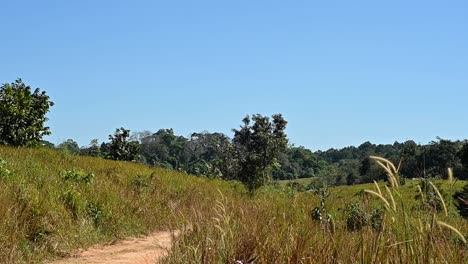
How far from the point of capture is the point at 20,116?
24.3m

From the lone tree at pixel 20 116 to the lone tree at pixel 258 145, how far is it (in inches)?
1733

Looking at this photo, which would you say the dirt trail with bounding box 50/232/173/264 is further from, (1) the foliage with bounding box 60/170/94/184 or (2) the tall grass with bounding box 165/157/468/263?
(1) the foliage with bounding box 60/170/94/184

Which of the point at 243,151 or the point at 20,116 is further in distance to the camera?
the point at 243,151

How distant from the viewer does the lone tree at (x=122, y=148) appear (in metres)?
33.6

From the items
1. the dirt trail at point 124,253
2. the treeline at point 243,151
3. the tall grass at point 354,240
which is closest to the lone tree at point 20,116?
the treeline at point 243,151

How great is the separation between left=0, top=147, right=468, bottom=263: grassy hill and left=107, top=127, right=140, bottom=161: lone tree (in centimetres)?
1800

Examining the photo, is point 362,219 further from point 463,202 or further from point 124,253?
point 124,253

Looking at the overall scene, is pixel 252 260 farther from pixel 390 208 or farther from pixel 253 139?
pixel 253 139

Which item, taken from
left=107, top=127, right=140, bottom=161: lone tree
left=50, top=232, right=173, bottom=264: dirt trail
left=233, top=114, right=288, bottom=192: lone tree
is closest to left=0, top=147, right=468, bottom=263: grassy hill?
left=50, top=232, right=173, bottom=264: dirt trail

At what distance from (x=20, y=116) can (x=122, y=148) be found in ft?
33.0

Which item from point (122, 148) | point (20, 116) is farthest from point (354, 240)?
point (122, 148)

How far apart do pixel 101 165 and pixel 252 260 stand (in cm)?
1215

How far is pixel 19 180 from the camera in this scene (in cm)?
956

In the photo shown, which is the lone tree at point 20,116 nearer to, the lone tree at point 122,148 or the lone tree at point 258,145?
the lone tree at point 122,148
